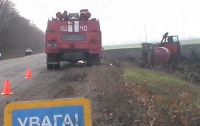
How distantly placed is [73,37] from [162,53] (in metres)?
7.21

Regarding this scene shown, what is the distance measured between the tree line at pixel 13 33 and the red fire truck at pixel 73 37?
64.8 meters

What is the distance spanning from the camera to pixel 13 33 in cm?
10044

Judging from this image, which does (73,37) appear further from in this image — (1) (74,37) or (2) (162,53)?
(2) (162,53)

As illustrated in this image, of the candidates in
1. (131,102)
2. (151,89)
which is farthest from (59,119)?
(151,89)

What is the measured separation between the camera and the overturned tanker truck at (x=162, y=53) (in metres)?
28.0

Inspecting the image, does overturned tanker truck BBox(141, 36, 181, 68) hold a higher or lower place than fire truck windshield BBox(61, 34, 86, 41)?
lower

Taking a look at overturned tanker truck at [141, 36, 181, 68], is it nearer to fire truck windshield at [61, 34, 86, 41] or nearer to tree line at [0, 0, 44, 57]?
fire truck windshield at [61, 34, 86, 41]

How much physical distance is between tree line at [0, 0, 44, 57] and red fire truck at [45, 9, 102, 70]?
6483 centimetres

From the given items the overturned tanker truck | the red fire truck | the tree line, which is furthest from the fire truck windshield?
the tree line

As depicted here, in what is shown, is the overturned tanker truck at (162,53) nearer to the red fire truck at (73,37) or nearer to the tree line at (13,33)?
the red fire truck at (73,37)

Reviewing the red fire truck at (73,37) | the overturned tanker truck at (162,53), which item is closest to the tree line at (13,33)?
the overturned tanker truck at (162,53)

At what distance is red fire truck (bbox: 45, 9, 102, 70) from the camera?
2262cm

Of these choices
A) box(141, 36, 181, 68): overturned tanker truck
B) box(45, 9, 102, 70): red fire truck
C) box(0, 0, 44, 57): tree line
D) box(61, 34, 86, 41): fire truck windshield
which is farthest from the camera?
box(0, 0, 44, 57): tree line

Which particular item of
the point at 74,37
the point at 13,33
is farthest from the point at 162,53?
the point at 13,33
